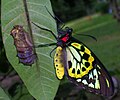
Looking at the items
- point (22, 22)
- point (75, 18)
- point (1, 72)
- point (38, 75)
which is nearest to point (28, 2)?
point (22, 22)

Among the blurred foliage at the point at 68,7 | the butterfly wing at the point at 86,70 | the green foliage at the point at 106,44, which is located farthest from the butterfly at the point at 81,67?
the blurred foliage at the point at 68,7

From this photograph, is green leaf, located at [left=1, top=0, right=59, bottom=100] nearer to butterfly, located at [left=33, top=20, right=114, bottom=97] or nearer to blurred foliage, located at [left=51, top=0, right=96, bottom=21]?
butterfly, located at [left=33, top=20, right=114, bottom=97]

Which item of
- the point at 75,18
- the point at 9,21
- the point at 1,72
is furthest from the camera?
the point at 75,18

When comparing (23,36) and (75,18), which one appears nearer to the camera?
(23,36)

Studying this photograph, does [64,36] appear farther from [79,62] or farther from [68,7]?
[68,7]

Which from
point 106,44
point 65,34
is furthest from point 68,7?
point 106,44

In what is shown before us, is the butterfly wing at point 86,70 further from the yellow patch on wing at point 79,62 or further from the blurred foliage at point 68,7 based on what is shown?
the blurred foliage at point 68,7

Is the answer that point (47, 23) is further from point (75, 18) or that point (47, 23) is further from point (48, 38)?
point (75, 18)
